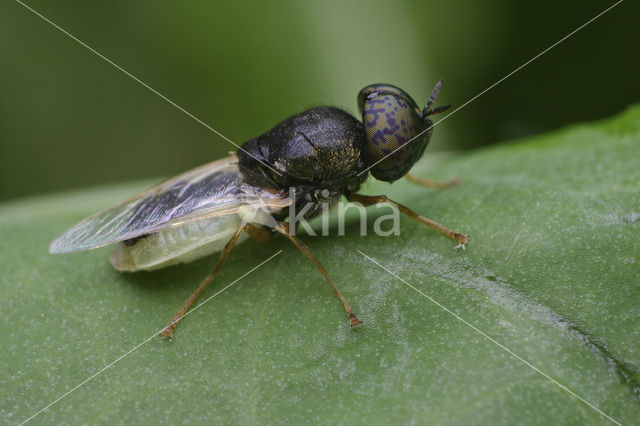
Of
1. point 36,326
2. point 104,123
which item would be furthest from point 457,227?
point 104,123

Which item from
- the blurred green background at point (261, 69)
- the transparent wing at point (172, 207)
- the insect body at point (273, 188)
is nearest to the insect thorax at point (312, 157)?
the insect body at point (273, 188)

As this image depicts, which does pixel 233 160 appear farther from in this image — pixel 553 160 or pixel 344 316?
pixel 553 160

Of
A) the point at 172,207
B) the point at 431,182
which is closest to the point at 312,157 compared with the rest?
the point at 172,207

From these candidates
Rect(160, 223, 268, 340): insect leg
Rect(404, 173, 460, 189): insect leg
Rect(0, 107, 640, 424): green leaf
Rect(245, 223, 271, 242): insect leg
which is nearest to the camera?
Rect(0, 107, 640, 424): green leaf

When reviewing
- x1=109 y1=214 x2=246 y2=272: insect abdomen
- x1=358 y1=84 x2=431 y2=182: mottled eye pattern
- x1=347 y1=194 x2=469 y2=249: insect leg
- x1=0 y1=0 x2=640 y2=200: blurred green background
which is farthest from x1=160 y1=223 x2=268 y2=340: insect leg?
x1=0 y1=0 x2=640 y2=200: blurred green background

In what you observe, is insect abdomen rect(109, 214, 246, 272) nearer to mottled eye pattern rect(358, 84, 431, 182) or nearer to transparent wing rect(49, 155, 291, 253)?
transparent wing rect(49, 155, 291, 253)

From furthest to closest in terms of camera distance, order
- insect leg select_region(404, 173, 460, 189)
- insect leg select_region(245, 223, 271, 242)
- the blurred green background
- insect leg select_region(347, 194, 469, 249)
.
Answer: the blurred green background
insect leg select_region(404, 173, 460, 189)
insect leg select_region(245, 223, 271, 242)
insect leg select_region(347, 194, 469, 249)

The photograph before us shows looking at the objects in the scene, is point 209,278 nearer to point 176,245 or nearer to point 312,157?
point 176,245
